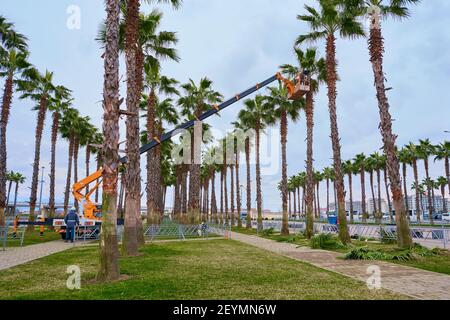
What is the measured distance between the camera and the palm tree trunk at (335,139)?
1912cm

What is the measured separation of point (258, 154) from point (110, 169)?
27977mm

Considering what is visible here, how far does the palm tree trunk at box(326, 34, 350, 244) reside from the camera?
19.1 m

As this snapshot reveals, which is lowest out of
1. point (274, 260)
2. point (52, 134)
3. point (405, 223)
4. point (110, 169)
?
point (274, 260)

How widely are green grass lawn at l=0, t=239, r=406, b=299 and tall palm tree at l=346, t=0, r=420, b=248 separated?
690 cm

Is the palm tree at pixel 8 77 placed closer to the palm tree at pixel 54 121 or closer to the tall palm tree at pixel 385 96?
the palm tree at pixel 54 121

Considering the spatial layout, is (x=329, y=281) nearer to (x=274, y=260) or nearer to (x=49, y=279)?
(x=274, y=260)

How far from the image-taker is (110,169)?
8906 mm

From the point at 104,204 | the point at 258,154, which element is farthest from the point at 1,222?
the point at 258,154

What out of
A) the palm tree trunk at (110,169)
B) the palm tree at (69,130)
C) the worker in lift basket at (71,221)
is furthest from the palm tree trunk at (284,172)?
the palm tree at (69,130)

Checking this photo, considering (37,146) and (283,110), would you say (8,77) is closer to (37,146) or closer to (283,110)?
(37,146)

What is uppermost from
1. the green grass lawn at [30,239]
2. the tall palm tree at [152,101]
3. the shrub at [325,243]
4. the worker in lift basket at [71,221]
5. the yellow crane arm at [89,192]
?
the tall palm tree at [152,101]

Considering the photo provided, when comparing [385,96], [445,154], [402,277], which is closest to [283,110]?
[385,96]

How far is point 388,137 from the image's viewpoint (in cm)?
1664

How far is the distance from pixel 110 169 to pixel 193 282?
379 cm
